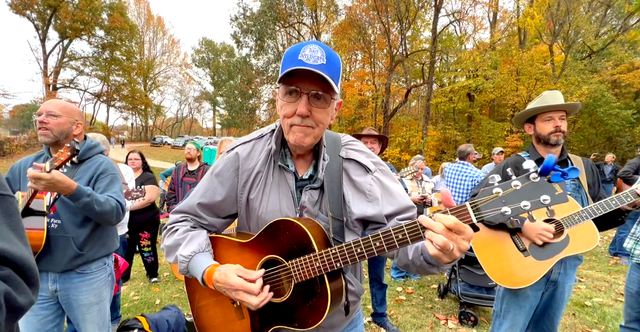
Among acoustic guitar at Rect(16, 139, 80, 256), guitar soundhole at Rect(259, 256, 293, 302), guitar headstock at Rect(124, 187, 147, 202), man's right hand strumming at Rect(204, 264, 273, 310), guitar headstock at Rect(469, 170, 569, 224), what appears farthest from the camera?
guitar headstock at Rect(124, 187, 147, 202)

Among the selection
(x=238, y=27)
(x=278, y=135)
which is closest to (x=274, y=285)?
(x=278, y=135)

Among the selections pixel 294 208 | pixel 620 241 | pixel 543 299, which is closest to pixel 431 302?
pixel 543 299

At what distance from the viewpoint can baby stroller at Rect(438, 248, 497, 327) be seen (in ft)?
13.1

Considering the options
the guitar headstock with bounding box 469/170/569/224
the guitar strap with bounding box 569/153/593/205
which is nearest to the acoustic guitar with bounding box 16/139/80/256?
the guitar headstock with bounding box 469/170/569/224

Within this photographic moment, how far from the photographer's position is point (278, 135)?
68.5 inches

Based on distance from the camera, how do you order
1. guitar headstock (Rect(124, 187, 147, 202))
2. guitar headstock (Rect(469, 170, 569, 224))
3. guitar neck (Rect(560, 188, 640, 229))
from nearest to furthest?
guitar headstock (Rect(469, 170, 569, 224))
guitar neck (Rect(560, 188, 640, 229))
guitar headstock (Rect(124, 187, 147, 202))

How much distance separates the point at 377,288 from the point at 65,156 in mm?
3567

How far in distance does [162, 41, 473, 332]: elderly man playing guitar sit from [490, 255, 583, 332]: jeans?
62.7 inches

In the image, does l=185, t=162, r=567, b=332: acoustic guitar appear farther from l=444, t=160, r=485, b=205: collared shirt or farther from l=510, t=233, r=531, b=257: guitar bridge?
l=444, t=160, r=485, b=205: collared shirt

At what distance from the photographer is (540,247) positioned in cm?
245

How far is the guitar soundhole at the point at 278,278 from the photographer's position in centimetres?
170

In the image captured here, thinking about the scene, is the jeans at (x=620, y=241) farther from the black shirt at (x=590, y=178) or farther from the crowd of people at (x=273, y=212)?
the black shirt at (x=590, y=178)

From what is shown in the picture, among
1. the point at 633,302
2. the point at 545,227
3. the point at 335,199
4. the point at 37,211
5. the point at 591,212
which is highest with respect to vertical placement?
the point at 335,199

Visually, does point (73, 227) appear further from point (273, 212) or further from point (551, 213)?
point (551, 213)
